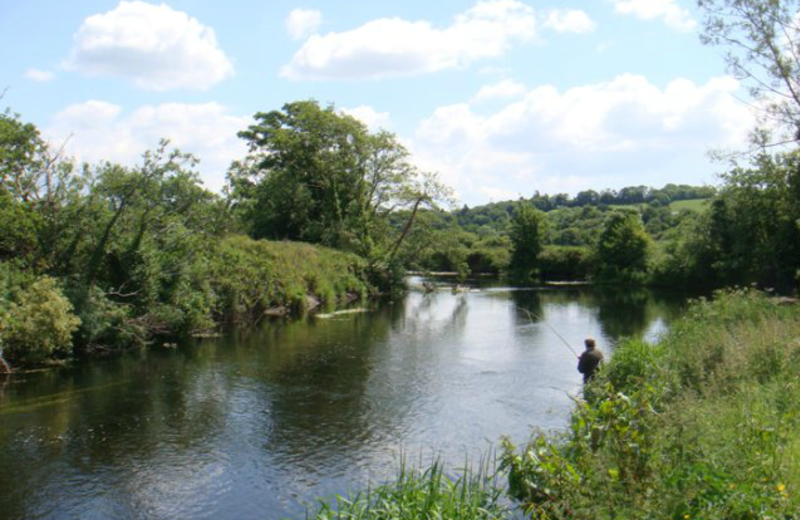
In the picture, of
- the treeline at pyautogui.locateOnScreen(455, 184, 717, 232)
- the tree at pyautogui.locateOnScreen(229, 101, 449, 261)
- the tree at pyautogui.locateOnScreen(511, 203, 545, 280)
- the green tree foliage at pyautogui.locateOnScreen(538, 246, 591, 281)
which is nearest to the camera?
the tree at pyautogui.locateOnScreen(229, 101, 449, 261)

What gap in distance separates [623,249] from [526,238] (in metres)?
13.1

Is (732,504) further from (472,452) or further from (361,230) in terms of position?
(361,230)

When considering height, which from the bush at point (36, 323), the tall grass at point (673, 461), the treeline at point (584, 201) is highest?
the treeline at point (584, 201)

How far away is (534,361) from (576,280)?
5344 centimetres

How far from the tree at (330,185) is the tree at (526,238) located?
26746 millimetres

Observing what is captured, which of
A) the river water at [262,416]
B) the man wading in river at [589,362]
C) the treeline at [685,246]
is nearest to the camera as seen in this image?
the river water at [262,416]

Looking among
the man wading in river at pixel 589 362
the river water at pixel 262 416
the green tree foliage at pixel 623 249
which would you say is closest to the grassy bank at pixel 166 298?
the river water at pixel 262 416

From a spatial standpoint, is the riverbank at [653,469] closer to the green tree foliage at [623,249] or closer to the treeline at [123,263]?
the treeline at [123,263]

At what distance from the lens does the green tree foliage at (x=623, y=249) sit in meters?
68.1

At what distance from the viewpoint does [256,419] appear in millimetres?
15711

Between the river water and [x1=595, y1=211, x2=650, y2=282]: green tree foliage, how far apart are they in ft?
134

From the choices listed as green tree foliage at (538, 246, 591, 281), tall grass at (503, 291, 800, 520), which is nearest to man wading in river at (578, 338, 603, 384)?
tall grass at (503, 291, 800, 520)

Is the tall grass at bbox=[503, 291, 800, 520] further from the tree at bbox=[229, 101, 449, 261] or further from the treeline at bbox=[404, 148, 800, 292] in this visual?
the tree at bbox=[229, 101, 449, 261]

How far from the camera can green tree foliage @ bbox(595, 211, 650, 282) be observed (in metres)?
68.1
